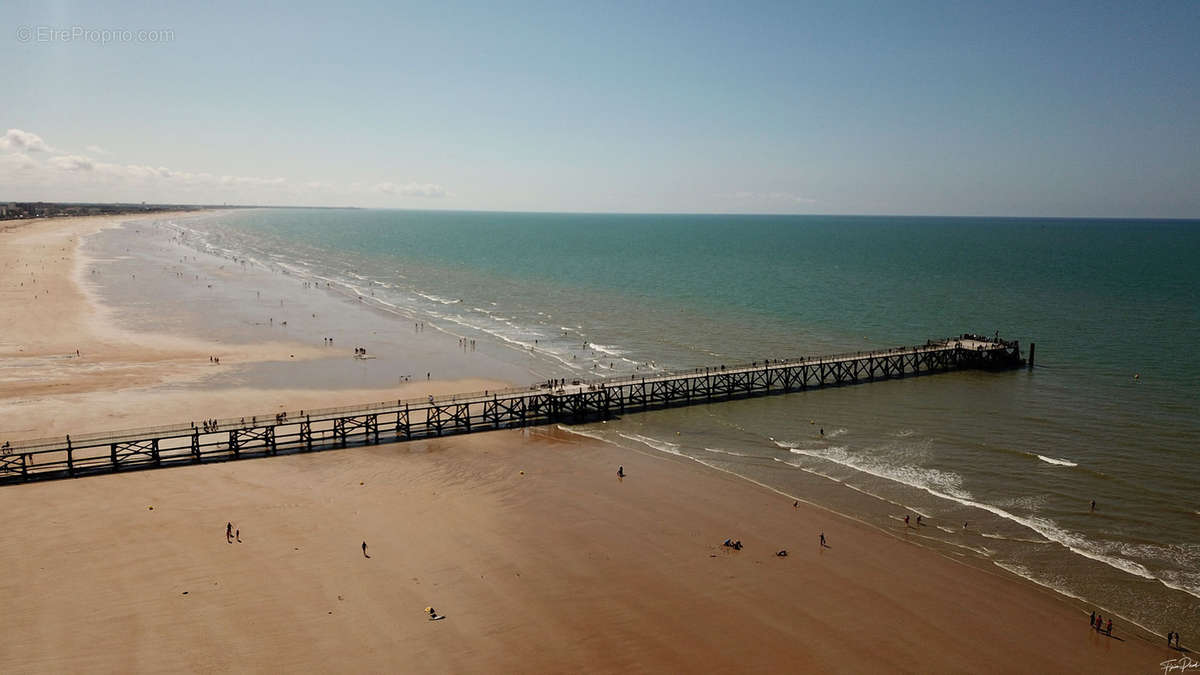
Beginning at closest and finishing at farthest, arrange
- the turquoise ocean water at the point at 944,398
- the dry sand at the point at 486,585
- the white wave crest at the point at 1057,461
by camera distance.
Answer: the dry sand at the point at 486,585 → the turquoise ocean water at the point at 944,398 → the white wave crest at the point at 1057,461

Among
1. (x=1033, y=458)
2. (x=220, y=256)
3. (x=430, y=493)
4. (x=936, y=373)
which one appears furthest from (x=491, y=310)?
(x=220, y=256)

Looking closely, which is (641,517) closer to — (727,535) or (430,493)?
→ (727,535)

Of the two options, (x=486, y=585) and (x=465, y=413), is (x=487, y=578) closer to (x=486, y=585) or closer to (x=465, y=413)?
(x=486, y=585)

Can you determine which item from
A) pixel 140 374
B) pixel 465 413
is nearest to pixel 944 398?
pixel 465 413

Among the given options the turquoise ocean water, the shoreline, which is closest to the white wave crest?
the turquoise ocean water

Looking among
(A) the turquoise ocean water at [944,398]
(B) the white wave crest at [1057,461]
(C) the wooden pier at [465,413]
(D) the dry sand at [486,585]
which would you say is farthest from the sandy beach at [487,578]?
(B) the white wave crest at [1057,461]

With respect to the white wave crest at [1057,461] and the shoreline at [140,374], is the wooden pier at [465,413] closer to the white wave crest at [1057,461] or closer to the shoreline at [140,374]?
the shoreline at [140,374]
